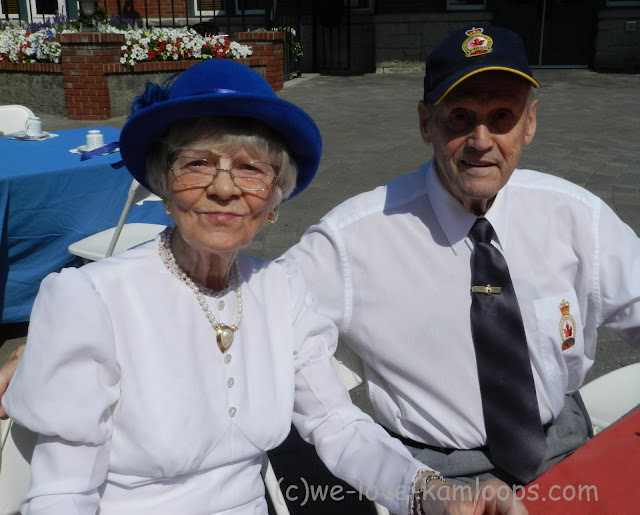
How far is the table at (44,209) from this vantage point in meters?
3.65

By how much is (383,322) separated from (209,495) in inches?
26.1

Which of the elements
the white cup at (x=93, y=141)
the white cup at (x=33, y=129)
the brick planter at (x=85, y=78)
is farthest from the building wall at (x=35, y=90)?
the white cup at (x=93, y=141)

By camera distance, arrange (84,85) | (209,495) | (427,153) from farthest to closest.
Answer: (84,85)
(427,153)
(209,495)

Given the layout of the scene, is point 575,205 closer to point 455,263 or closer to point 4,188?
point 455,263

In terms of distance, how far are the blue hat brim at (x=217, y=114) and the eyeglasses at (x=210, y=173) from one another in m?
0.09

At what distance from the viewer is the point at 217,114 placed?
1.57 meters

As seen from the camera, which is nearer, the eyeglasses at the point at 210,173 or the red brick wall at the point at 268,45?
the eyeglasses at the point at 210,173

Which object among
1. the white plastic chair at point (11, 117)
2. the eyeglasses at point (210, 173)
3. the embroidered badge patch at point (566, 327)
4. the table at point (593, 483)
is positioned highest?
the eyeglasses at point (210, 173)

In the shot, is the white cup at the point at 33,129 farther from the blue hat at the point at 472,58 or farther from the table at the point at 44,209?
the blue hat at the point at 472,58

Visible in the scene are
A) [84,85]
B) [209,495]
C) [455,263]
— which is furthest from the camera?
[84,85]

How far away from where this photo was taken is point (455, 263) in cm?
194

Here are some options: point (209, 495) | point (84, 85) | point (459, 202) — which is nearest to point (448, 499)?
point (209, 495)

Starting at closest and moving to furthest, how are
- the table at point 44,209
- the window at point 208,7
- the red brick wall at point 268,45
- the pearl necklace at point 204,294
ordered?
1. the pearl necklace at point 204,294
2. the table at point 44,209
3. the red brick wall at point 268,45
4. the window at point 208,7

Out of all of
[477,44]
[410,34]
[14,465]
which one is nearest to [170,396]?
[14,465]
